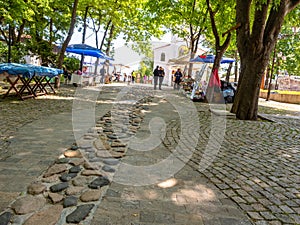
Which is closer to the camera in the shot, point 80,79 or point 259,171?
point 259,171

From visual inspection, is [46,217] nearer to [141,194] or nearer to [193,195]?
[141,194]

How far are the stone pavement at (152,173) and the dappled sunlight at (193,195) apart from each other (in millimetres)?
12

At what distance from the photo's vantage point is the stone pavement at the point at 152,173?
2512 millimetres

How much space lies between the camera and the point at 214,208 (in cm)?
271

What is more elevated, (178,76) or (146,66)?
(146,66)

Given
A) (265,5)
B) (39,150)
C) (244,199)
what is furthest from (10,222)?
(265,5)

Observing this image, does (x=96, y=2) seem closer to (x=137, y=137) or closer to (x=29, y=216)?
(x=137, y=137)

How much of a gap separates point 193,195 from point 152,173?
76 centimetres

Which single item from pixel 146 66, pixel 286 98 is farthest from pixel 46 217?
pixel 146 66

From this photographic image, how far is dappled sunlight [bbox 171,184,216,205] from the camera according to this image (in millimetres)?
2825

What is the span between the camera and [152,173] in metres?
3.54

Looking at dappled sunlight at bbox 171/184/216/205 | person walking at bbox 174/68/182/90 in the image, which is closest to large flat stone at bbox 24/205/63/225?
dappled sunlight at bbox 171/184/216/205

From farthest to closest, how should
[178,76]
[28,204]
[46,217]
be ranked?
1. [178,76]
2. [28,204]
3. [46,217]

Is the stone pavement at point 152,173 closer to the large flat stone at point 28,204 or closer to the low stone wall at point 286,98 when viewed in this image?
the large flat stone at point 28,204
